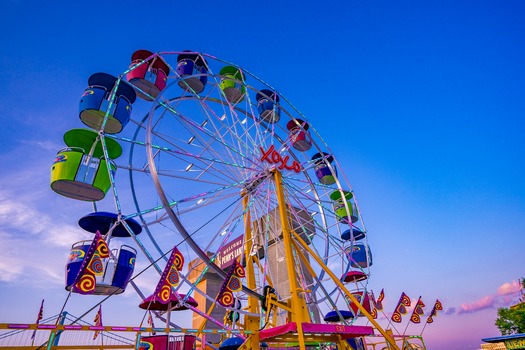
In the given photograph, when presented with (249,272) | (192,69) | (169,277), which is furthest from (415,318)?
(192,69)

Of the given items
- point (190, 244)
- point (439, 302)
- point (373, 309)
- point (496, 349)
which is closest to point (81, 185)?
point (190, 244)

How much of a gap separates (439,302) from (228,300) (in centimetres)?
1352

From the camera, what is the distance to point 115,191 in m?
9.31

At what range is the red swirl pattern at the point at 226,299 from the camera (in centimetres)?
864

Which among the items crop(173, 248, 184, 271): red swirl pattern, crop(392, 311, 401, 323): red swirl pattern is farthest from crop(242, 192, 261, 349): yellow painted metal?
crop(392, 311, 401, 323): red swirl pattern

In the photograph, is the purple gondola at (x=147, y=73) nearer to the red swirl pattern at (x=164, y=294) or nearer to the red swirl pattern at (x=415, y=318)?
the red swirl pattern at (x=164, y=294)

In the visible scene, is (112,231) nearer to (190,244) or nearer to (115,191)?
(115,191)

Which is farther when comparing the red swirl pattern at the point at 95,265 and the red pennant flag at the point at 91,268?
the red swirl pattern at the point at 95,265

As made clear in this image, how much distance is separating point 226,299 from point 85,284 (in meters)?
3.60

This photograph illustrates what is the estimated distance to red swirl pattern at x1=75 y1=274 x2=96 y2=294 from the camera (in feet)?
22.0

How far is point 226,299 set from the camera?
878 centimetres

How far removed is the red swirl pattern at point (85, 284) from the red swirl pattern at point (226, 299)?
3.23m

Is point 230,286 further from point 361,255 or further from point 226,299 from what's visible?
point 361,255

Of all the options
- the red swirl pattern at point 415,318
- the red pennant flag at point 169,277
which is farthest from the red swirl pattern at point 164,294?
the red swirl pattern at point 415,318
